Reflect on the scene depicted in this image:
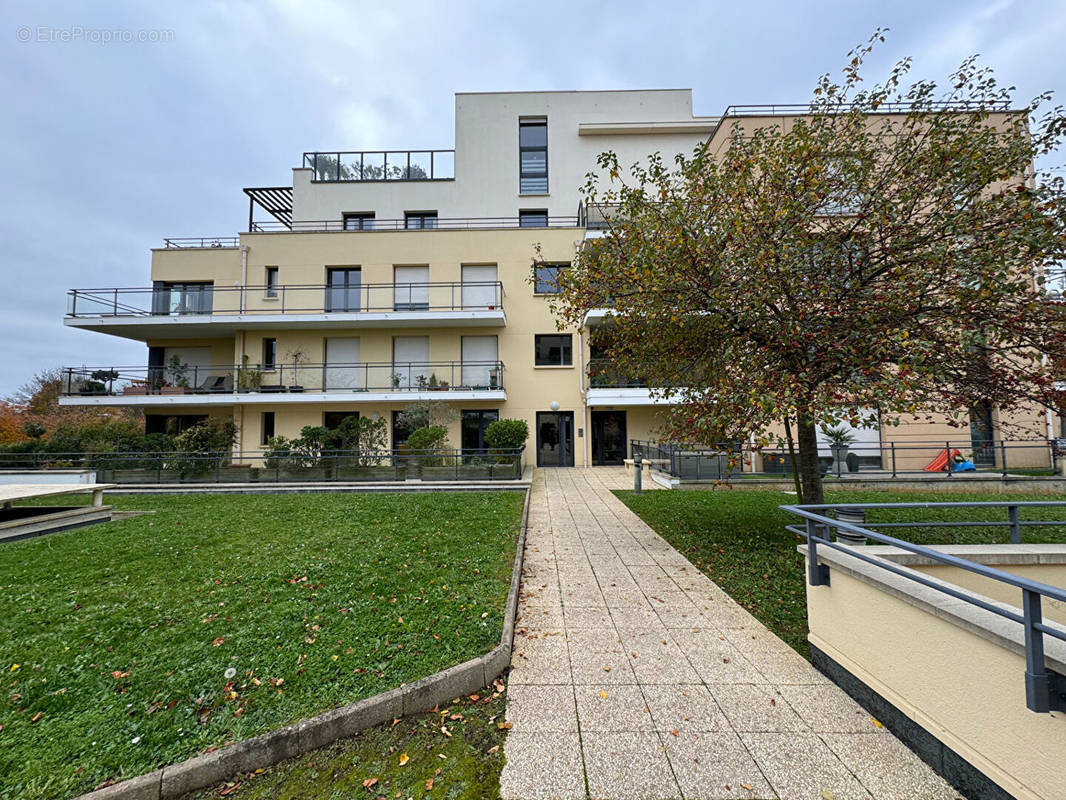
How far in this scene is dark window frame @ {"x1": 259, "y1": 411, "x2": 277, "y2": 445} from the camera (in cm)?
1692

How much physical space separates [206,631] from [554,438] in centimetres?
1456

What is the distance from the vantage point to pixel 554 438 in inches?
692

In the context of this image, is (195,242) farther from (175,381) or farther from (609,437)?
(609,437)

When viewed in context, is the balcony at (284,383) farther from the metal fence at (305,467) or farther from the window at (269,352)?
the metal fence at (305,467)

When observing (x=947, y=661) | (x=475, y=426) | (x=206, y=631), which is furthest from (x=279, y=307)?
(x=947, y=661)

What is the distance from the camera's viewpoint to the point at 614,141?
67.3 feet

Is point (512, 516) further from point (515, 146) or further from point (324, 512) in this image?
point (515, 146)

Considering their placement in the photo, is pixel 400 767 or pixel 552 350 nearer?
pixel 400 767

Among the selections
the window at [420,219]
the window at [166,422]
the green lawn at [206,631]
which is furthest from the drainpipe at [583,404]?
the window at [166,422]

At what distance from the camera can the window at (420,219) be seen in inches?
804

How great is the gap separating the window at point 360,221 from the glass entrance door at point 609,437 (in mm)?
14282

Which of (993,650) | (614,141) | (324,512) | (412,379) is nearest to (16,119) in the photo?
→ (412,379)

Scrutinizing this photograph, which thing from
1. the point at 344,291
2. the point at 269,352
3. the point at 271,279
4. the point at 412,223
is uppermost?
the point at 412,223

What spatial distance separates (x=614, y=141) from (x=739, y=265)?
19.0 m
